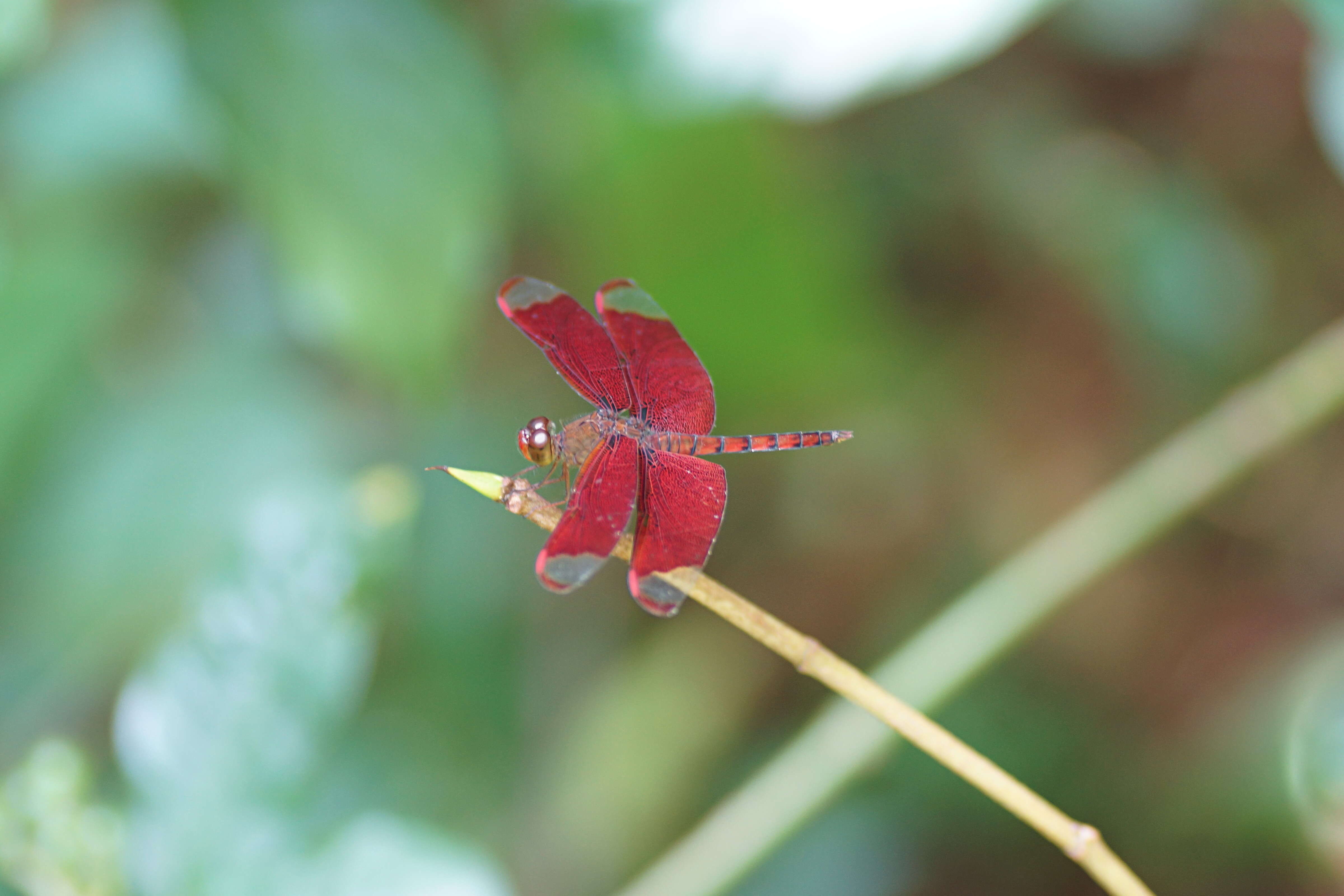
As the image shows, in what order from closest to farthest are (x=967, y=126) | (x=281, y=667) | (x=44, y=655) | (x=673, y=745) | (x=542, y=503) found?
(x=542, y=503)
(x=281, y=667)
(x=44, y=655)
(x=673, y=745)
(x=967, y=126)

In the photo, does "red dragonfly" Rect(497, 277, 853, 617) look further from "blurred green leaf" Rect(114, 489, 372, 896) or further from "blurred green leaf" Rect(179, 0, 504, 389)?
"blurred green leaf" Rect(179, 0, 504, 389)

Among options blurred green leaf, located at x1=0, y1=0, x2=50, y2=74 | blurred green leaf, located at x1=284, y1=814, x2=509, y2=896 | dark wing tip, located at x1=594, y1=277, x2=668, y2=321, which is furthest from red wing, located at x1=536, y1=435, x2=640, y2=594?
blurred green leaf, located at x1=0, y1=0, x2=50, y2=74

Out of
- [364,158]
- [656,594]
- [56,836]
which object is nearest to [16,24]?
[364,158]

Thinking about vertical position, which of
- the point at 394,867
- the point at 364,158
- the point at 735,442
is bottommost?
the point at 394,867

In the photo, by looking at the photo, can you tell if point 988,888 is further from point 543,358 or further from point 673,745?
point 543,358

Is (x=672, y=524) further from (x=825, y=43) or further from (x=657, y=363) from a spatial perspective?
(x=825, y=43)

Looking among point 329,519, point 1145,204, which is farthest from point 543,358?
point 1145,204
